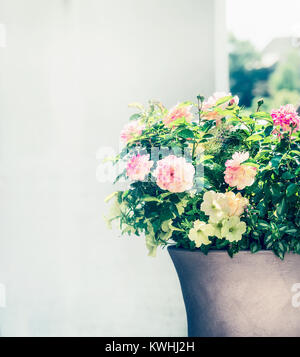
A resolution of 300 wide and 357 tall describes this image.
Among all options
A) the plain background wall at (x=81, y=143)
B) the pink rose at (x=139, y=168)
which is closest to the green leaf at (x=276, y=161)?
the pink rose at (x=139, y=168)

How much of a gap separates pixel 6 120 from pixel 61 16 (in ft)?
1.66

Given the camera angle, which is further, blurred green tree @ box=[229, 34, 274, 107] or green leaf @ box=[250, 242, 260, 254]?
blurred green tree @ box=[229, 34, 274, 107]

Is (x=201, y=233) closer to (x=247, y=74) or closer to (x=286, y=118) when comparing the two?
(x=286, y=118)

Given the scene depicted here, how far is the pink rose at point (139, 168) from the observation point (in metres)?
1.21

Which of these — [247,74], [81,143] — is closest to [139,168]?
[81,143]

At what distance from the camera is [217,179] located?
48.6 inches

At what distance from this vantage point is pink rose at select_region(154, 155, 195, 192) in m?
1.14

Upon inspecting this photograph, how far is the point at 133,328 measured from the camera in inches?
69.4

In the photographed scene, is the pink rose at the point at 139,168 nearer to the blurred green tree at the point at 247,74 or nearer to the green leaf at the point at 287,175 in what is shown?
the green leaf at the point at 287,175

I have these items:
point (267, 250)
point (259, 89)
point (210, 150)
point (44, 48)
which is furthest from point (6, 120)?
point (259, 89)

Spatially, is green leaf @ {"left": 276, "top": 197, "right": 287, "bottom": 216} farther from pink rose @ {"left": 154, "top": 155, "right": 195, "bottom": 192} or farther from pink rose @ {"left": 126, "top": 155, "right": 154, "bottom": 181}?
pink rose @ {"left": 126, "top": 155, "right": 154, "bottom": 181}

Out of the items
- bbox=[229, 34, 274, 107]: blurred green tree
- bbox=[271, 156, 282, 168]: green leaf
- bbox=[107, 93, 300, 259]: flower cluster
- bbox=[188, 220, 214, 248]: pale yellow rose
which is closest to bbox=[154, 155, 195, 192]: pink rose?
bbox=[107, 93, 300, 259]: flower cluster

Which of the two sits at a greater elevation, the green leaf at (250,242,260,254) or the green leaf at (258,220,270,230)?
the green leaf at (258,220,270,230)

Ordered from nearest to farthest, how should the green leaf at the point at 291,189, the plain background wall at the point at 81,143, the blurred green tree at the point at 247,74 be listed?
the green leaf at the point at 291,189, the plain background wall at the point at 81,143, the blurred green tree at the point at 247,74
